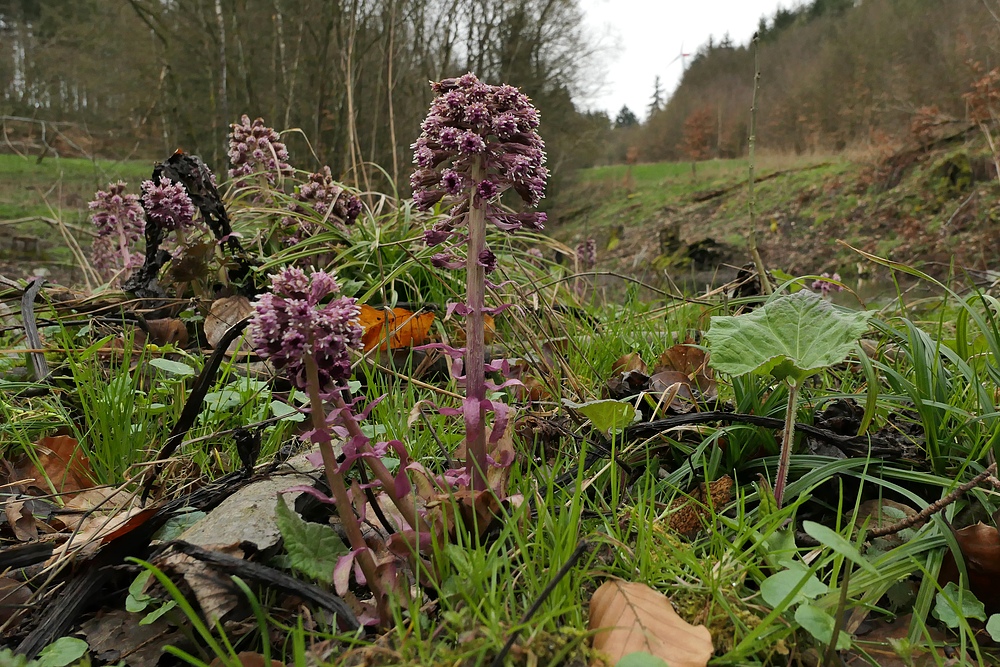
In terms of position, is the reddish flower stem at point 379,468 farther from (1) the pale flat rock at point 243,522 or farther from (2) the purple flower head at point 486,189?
(2) the purple flower head at point 486,189

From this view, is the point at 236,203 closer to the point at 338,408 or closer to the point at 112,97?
the point at 338,408

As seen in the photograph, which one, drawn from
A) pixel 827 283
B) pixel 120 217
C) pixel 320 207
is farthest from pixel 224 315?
pixel 827 283

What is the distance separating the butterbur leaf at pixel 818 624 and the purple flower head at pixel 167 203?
2456 millimetres

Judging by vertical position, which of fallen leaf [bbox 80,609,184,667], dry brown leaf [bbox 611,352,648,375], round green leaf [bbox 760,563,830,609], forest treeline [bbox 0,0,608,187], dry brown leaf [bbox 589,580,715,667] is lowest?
fallen leaf [bbox 80,609,184,667]

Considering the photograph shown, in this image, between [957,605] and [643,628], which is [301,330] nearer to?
[643,628]

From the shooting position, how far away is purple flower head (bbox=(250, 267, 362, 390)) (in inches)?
36.1

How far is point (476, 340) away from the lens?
1208 mm

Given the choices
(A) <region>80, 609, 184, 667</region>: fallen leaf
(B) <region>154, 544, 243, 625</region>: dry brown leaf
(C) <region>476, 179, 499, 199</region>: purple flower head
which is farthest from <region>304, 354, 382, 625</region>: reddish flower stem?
(C) <region>476, 179, 499, 199</region>: purple flower head

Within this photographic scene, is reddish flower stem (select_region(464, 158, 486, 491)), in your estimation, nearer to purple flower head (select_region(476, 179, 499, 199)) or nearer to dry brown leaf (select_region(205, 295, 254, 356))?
purple flower head (select_region(476, 179, 499, 199))

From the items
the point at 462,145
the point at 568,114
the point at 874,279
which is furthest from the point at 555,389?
the point at 568,114

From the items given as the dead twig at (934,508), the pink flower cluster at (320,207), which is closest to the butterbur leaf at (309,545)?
the dead twig at (934,508)

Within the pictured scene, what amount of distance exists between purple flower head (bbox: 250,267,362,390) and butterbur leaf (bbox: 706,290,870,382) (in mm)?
699

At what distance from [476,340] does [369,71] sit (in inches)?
401

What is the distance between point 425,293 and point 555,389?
4.42 ft
